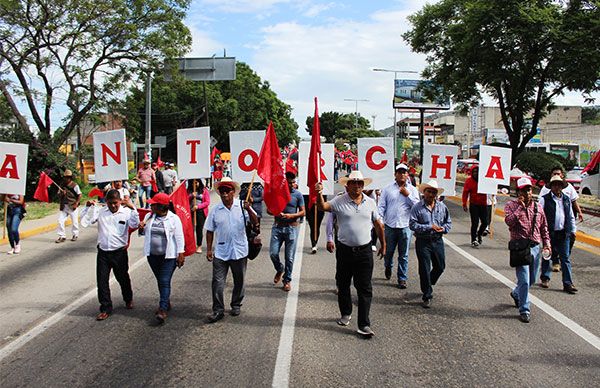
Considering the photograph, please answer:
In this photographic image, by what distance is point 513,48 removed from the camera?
2295cm

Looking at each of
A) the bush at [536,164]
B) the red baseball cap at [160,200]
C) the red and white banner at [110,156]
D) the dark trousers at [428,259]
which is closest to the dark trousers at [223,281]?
the red baseball cap at [160,200]

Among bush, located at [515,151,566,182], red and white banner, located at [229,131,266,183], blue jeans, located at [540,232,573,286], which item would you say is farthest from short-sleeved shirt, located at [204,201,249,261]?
bush, located at [515,151,566,182]

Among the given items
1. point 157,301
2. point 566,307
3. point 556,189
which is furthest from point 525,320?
point 157,301

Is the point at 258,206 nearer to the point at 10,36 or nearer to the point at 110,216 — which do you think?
the point at 110,216

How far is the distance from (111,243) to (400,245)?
13.5 ft

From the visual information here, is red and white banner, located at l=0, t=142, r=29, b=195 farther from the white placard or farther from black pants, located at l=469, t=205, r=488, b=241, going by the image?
black pants, located at l=469, t=205, r=488, b=241

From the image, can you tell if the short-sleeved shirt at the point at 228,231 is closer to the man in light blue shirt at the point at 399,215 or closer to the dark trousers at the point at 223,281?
the dark trousers at the point at 223,281

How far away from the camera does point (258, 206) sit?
10102 millimetres

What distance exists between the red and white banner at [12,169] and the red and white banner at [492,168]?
29.8 ft

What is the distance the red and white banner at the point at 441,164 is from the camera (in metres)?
11.0

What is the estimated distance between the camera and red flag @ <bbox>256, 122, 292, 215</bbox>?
7152 mm

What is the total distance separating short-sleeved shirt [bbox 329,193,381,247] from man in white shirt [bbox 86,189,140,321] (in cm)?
256

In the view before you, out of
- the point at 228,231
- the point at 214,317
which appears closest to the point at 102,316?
the point at 214,317

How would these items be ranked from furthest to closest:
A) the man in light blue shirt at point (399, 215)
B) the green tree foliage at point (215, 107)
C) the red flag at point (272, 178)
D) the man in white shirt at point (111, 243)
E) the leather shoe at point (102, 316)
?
the green tree foliage at point (215, 107), the man in light blue shirt at point (399, 215), the red flag at point (272, 178), the man in white shirt at point (111, 243), the leather shoe at point (102, 316)
